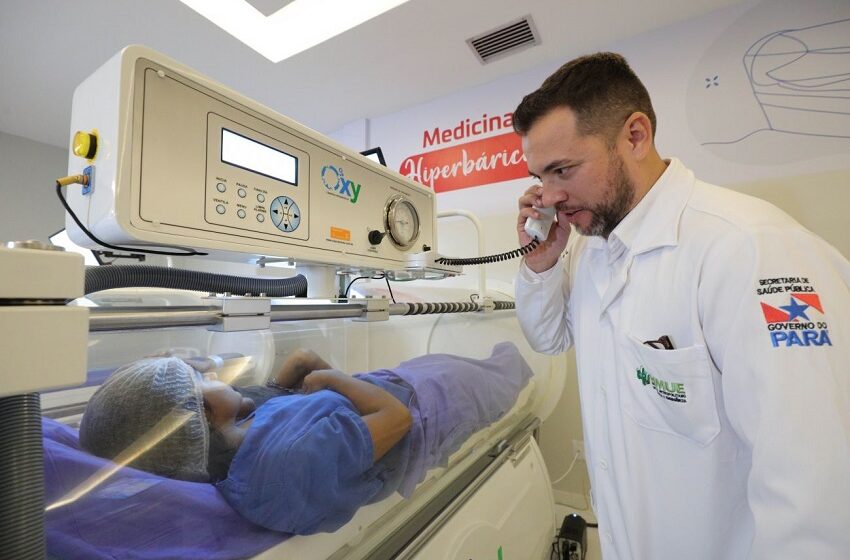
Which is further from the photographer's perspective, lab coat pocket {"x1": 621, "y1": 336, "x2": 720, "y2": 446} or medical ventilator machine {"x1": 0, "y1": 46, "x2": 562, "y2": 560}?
lab coat pocket {"x1": 621, "y1": 336, "x2": 720, "y2": 446}

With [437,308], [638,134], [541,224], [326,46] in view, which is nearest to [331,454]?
[437,308]

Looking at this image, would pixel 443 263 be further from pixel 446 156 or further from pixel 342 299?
pixel 446 156

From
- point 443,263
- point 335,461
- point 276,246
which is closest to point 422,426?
point 335,461

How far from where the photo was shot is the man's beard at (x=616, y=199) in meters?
0.96

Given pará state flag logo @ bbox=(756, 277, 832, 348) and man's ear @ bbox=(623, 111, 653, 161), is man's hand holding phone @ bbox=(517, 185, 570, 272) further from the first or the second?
pará state flag logo @ bbox=(756, 277, 832, 348)

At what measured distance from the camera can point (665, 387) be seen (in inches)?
31.1

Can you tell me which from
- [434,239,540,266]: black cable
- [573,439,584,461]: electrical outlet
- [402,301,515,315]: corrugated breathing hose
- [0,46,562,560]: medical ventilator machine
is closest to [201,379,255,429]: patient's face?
[0,46,562,560]: medical ventilator machine

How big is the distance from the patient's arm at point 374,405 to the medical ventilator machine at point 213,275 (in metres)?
0.14

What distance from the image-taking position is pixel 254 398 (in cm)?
96

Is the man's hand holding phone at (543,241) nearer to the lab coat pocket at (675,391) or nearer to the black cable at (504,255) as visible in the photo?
the black cable at (504,255)

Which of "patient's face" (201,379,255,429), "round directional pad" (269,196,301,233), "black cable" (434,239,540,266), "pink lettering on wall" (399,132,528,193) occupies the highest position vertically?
"pink lettering on wall" (399,132,528,193)

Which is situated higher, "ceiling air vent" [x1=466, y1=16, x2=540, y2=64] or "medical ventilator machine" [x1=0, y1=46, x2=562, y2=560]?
"ceiling air vent" [x1=466, y1=16, x2=540, y2=64]

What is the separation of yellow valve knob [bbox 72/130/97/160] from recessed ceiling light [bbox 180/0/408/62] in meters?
1.81

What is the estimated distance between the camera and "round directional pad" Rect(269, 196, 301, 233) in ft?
2.68
